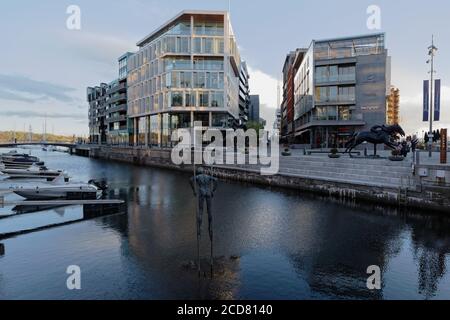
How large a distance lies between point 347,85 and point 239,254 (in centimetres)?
5887

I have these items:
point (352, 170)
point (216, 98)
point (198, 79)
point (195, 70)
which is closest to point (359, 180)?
point (352, 170)

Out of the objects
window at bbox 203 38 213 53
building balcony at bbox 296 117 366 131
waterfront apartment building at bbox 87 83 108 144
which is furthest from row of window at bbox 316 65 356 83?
waterfront apartment building at bbox 87 83 108 144

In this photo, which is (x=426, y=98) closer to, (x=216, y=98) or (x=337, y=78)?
(x=337, y=78)

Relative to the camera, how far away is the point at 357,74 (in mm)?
64125

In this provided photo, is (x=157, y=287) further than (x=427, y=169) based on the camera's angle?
No

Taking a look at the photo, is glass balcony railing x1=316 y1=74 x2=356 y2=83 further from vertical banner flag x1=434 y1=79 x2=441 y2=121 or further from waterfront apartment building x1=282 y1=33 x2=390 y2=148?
vertical banner flag x1=434 y1=79 x2=441 y2=121

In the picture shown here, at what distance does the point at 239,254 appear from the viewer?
14703 millimetres

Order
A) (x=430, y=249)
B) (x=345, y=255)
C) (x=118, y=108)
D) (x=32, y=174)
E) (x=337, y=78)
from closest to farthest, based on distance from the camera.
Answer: (x=345, y=255) < (x=430, y=249) < (x=32, y=174) < (x=337, y=78) < (x=118, y=108)

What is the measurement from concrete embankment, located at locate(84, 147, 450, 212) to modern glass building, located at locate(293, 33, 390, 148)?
31.5 m
